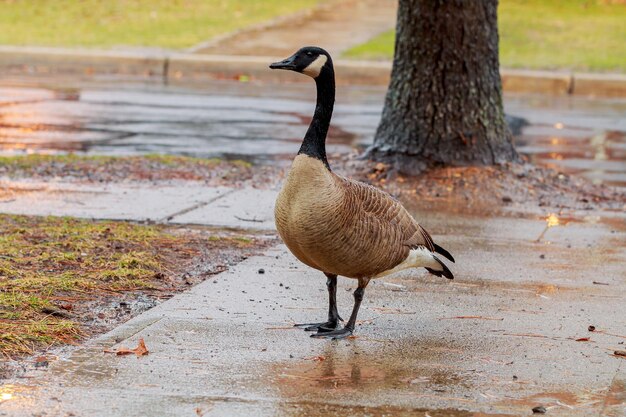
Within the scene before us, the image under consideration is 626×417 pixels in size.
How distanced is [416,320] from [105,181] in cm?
→ 446

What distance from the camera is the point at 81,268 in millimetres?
6523

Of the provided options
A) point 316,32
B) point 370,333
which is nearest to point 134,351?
point 370,333

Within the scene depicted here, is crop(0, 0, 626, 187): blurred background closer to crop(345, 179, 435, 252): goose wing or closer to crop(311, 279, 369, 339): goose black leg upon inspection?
crop(345, 179, 435, 252): goose wing

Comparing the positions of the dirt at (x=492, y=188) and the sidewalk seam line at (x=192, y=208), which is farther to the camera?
the dirt at (x=492, y=188)

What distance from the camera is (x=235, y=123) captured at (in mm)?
14070

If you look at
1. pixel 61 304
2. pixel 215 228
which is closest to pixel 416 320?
pixel 61 304

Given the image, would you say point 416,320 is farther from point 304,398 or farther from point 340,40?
point 340,40

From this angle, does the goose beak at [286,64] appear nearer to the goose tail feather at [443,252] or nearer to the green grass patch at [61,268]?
the goose tail feather at [443,252]

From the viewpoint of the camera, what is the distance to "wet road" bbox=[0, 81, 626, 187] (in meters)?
11.9

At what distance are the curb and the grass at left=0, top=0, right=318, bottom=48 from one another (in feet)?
4.44

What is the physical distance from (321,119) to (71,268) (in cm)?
186

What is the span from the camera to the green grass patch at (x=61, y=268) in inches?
208

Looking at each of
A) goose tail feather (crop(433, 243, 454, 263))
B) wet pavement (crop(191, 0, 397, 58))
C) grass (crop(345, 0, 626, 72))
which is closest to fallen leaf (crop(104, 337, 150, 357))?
goose tail feather (crop(433, 243, 454, 263))

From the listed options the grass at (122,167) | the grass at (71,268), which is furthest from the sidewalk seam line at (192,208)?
the grass at (122,167)
